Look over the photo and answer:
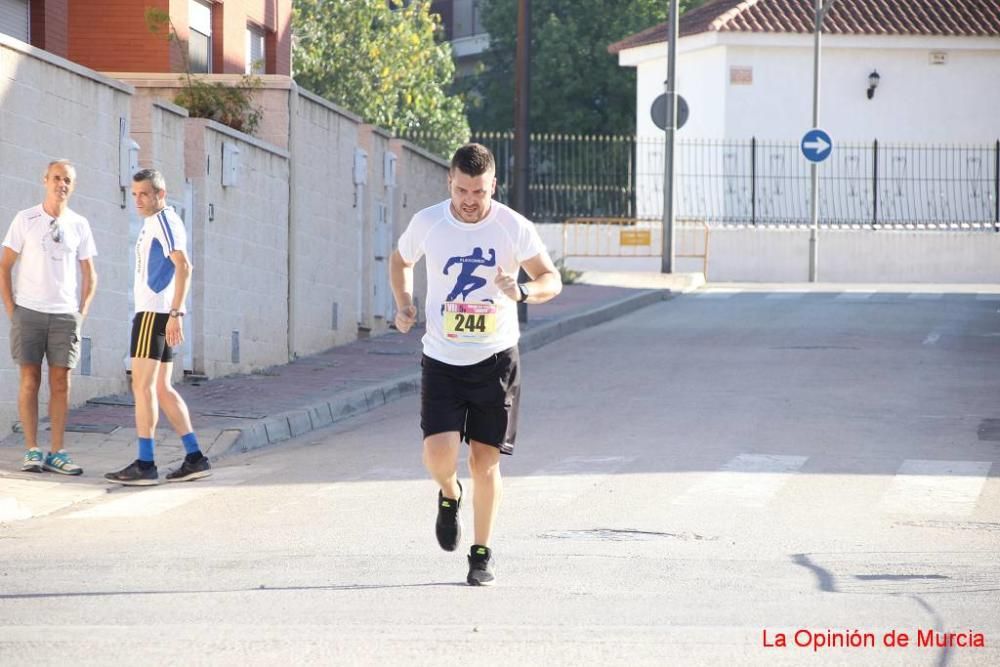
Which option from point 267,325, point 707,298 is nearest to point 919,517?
point 267,325

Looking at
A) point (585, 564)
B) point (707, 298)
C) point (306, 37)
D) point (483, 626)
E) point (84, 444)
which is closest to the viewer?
point (483, 626)

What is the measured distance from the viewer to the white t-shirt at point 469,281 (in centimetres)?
718

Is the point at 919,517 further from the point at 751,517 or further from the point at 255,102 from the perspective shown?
the point at 255,102

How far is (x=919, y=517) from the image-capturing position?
924cm

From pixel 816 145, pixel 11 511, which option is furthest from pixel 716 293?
pixel 11 511

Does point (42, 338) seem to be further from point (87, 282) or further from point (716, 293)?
point (716, 293)

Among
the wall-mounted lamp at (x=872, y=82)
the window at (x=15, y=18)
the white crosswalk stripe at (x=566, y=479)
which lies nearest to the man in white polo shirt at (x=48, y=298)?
the white crosswalk stripe at (x=566, y=479)

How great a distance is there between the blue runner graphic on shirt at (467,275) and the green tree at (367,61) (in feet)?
85.2

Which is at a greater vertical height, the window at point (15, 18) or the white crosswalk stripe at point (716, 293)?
the window at point (15, 18)

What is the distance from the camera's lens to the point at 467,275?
23.6 feet

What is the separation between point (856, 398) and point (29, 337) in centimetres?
713

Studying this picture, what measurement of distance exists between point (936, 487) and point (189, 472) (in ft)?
15.1

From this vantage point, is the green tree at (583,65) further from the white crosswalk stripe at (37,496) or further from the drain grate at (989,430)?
the white crosswalk stripe at (37,496)

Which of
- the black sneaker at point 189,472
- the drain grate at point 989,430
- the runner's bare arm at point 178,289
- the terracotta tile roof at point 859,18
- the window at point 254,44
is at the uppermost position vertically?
the terracotta tile roof at point 859,18
